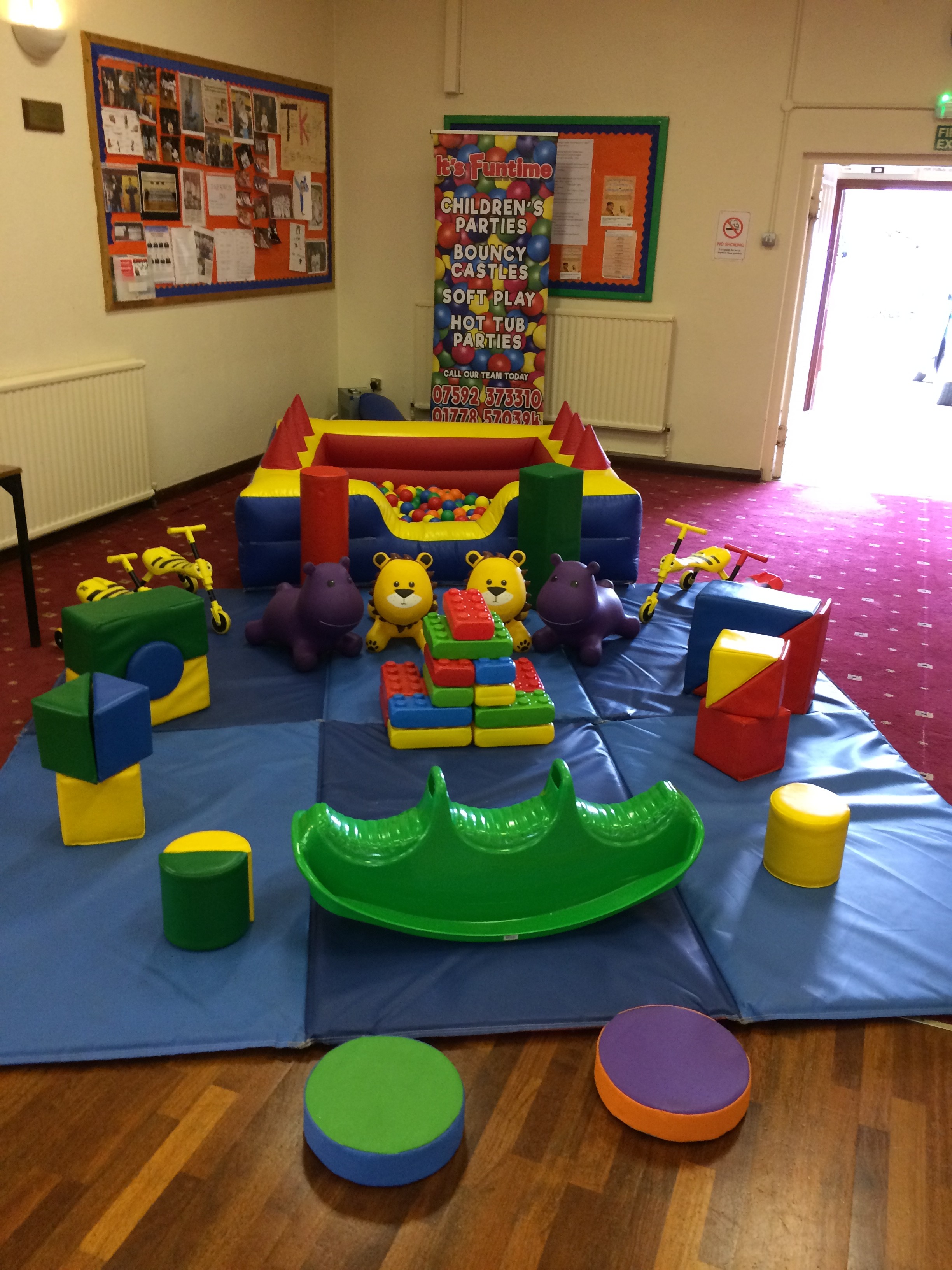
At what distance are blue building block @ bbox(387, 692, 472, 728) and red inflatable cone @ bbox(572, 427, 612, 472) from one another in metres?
1.92

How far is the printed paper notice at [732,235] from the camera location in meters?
6.44

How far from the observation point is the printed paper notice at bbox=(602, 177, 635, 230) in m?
6.59

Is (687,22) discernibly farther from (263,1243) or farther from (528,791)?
(263,1243)

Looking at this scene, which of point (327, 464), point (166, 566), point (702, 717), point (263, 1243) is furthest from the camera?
point (327, 464)

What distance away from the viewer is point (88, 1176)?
179 centimetres

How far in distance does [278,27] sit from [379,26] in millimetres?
839

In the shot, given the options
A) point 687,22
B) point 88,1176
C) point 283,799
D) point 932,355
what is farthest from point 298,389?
point 932,355

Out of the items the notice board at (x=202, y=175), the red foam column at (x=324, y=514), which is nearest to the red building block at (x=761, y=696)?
the red foam column at (x=324, y=514)

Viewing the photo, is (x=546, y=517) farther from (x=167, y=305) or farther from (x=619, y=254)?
(x=619, y=254)

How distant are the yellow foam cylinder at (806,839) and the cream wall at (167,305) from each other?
3.86 metres

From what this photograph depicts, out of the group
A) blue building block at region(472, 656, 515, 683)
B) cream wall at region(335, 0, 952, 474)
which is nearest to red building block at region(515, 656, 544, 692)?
blue building block at region(472, 656, 515, 683)

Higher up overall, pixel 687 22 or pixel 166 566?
pixel 687 22

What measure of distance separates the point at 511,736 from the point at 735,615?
0.87m

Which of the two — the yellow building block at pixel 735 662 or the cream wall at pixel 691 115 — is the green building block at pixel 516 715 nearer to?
the yellow building block at pixel 735 662
